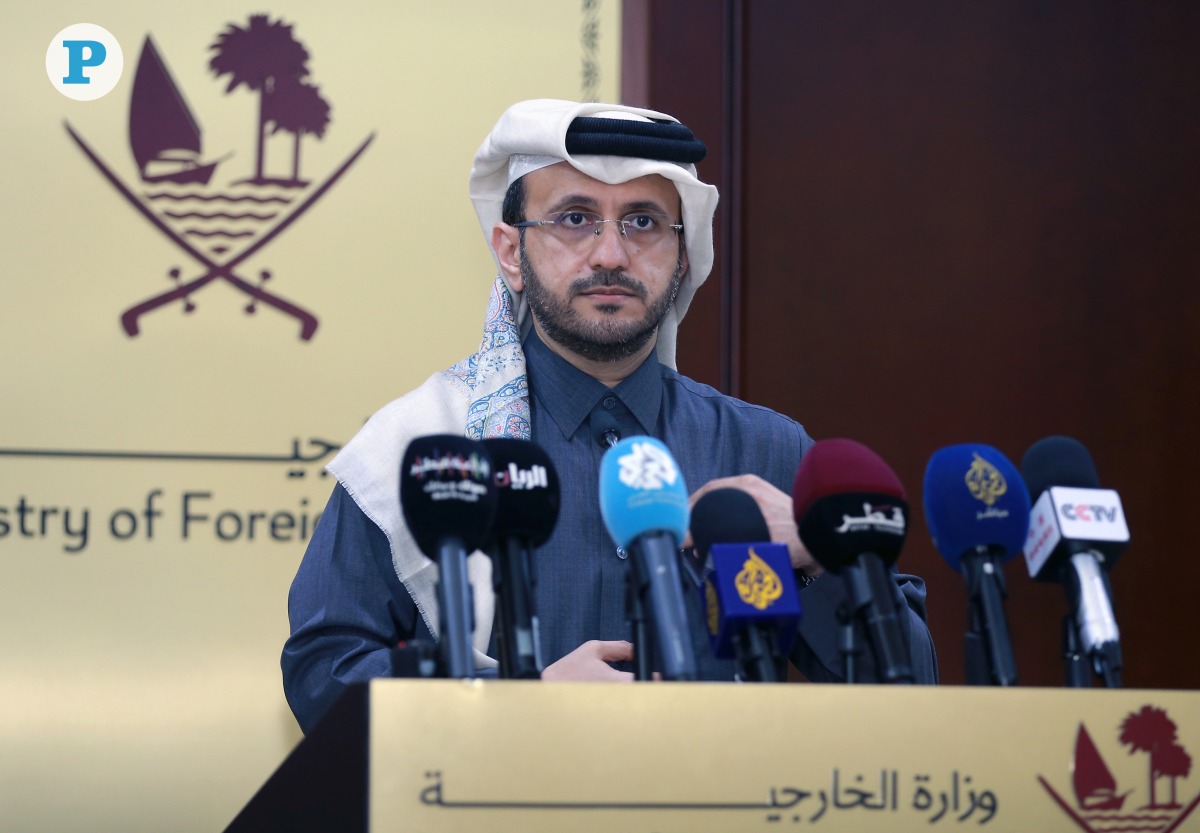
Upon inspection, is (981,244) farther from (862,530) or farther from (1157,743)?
(1157,743)

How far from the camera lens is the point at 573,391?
2129mm

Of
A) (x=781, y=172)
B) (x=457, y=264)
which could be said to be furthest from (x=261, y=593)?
(x=781, y=172)

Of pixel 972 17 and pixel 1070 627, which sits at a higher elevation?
pixel 972 17

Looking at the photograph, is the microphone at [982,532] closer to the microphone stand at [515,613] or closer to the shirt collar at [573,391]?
the microphone stand at [515,613]

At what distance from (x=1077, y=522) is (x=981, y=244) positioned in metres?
2.00

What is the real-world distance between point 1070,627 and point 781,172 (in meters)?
1.97

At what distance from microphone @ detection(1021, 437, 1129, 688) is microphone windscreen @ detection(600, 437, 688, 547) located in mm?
369

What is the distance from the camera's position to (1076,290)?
314 cm

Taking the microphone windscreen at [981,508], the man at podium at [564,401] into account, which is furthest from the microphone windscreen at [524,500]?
→ the man at podium at [564,401]

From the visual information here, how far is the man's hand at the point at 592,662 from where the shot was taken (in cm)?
154

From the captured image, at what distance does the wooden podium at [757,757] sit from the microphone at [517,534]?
157 mm

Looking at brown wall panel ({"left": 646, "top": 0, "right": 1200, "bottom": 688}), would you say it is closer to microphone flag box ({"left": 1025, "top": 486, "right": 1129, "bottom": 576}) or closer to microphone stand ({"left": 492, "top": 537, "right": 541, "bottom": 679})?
microphone flag box ({"left": 1025, "top": 486, "right": 1129, "bottom": 576})

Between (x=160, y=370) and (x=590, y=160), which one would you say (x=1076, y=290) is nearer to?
(x=590, y=160)

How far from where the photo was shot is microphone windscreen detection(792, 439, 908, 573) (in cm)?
115
